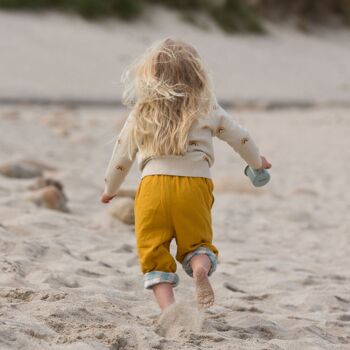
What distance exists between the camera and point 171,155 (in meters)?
2.73

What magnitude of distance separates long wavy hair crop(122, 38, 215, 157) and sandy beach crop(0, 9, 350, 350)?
49 cm

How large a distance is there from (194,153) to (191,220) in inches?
8.0

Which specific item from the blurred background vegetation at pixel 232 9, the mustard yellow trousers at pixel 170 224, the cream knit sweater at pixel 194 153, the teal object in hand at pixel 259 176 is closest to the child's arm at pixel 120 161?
the cream knit sweater at pixel 194 153

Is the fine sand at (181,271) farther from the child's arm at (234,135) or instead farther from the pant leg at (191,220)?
the child's arm at (234,135)

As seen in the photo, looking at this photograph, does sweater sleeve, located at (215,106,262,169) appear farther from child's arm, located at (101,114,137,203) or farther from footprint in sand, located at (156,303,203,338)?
footprint in sand, located at (156,303,203,338)

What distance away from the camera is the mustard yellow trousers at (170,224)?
8.82 ft

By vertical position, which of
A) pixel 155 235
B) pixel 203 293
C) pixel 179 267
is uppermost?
pixel 155 235

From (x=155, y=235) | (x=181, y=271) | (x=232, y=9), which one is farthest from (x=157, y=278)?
(x=232, y=9)

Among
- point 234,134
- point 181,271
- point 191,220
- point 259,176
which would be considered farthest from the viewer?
point 181,271

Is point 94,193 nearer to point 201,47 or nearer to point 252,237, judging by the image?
point 252,237

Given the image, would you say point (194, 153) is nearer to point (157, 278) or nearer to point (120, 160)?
point (120, 160)

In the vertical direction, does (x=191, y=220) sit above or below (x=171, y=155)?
below

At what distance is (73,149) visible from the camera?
805cm

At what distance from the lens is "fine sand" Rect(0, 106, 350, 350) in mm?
2512
